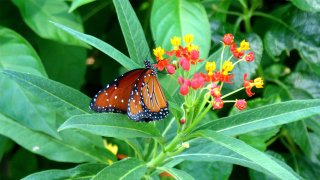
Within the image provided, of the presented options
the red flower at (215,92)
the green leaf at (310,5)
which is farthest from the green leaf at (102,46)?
the green leaf at (310,5)

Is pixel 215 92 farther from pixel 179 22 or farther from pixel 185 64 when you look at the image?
pixel 179 22

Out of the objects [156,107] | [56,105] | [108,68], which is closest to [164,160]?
[156,107]

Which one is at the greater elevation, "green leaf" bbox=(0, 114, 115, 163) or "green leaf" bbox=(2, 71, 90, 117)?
"green leaf" bbox=(2, 71, 90, 117)

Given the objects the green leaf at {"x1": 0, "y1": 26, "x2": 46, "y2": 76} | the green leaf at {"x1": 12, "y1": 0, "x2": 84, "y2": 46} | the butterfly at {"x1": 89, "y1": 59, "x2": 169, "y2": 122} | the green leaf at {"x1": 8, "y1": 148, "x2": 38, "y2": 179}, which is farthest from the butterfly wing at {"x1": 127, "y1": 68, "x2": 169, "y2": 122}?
the green leaf at {"x1": 8, "y1": 148, "x2": 38, "y2": 179}

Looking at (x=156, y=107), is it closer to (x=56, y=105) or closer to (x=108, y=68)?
(x=56, y=105)

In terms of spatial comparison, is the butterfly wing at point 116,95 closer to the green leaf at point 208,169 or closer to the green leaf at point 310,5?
the green leaf at point 208,169

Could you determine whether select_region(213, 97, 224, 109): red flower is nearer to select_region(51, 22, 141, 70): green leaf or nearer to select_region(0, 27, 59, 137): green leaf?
select_region(51, 22, 141, 70): green leaf

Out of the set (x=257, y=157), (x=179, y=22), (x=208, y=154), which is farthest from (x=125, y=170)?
(x=179, y=22)
